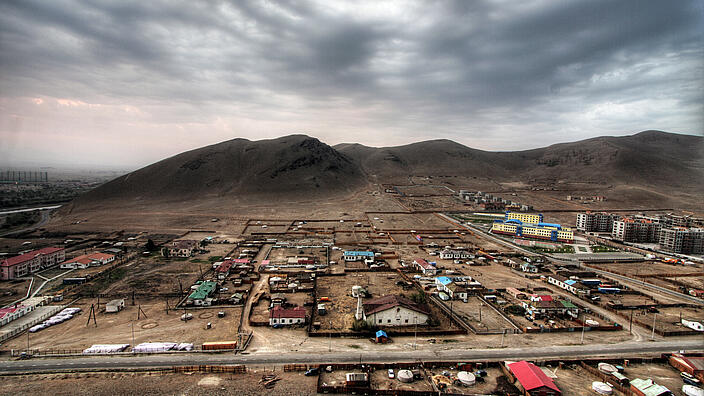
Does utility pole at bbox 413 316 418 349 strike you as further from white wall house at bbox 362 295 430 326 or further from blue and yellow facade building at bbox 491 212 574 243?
blue and yellow facade building at bbox 491 212 574 243

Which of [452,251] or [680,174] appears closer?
[452,251]

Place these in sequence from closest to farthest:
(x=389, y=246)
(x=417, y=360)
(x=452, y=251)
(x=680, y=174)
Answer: (x=417, y=360), (x=452, y=251), (x=389, y=246), (x=680, y=174)

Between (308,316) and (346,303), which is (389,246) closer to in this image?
(346,303)

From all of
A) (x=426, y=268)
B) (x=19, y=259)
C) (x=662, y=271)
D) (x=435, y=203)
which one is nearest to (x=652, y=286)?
(x=662, y=271)

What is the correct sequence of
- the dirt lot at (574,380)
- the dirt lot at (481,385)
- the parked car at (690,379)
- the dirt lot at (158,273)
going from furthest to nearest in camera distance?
the dirt lot at (158,273) < the parked car at (690,379) < the dirt lot at (574,380) < the dirt lot at (481,385)

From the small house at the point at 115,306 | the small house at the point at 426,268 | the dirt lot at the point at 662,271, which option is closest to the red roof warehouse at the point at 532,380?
the small house at the point at 426,268

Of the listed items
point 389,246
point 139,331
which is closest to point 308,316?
point 139,331

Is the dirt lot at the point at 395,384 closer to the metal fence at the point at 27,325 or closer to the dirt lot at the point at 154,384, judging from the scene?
the dirt lot at the point at 154,384
